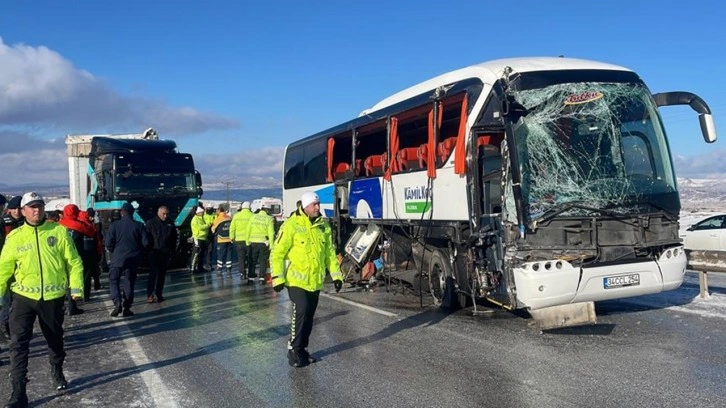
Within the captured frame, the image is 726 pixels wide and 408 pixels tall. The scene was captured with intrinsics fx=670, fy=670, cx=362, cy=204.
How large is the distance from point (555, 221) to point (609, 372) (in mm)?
2018

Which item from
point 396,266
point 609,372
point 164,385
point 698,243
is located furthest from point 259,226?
point 698,243

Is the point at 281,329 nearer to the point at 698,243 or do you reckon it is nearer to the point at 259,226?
the point at 259,226

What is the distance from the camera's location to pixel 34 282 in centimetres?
590

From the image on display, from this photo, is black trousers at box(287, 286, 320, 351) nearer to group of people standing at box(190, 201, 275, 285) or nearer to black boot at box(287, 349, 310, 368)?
black boot at box(287, 349, 310, 368)

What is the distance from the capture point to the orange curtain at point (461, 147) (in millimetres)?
8555

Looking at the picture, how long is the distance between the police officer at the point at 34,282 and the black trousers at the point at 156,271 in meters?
5.73

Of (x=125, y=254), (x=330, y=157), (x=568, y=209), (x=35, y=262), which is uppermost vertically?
(x=330, y=157)

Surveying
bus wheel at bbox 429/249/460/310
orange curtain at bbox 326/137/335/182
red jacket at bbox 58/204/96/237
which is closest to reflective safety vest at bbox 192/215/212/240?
orange curtain at bbox 326/137/335/182

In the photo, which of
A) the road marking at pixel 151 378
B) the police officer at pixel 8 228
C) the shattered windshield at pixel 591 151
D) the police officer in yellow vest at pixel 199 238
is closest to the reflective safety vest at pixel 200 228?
the police officer in yellow vest at pixel 199 238

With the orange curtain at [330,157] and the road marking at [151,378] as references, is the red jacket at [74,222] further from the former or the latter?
the orange curtain at [330,157]

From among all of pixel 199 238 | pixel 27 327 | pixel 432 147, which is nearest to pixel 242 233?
pixel 199 238

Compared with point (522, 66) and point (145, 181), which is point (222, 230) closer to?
point (145, 181)

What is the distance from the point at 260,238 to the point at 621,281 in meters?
8.70

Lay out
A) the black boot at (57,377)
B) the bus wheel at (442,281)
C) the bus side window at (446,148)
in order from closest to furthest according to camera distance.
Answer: the black boot at (57,377)
the bus side window at (446,148)
the bus wheel at (442,281)
